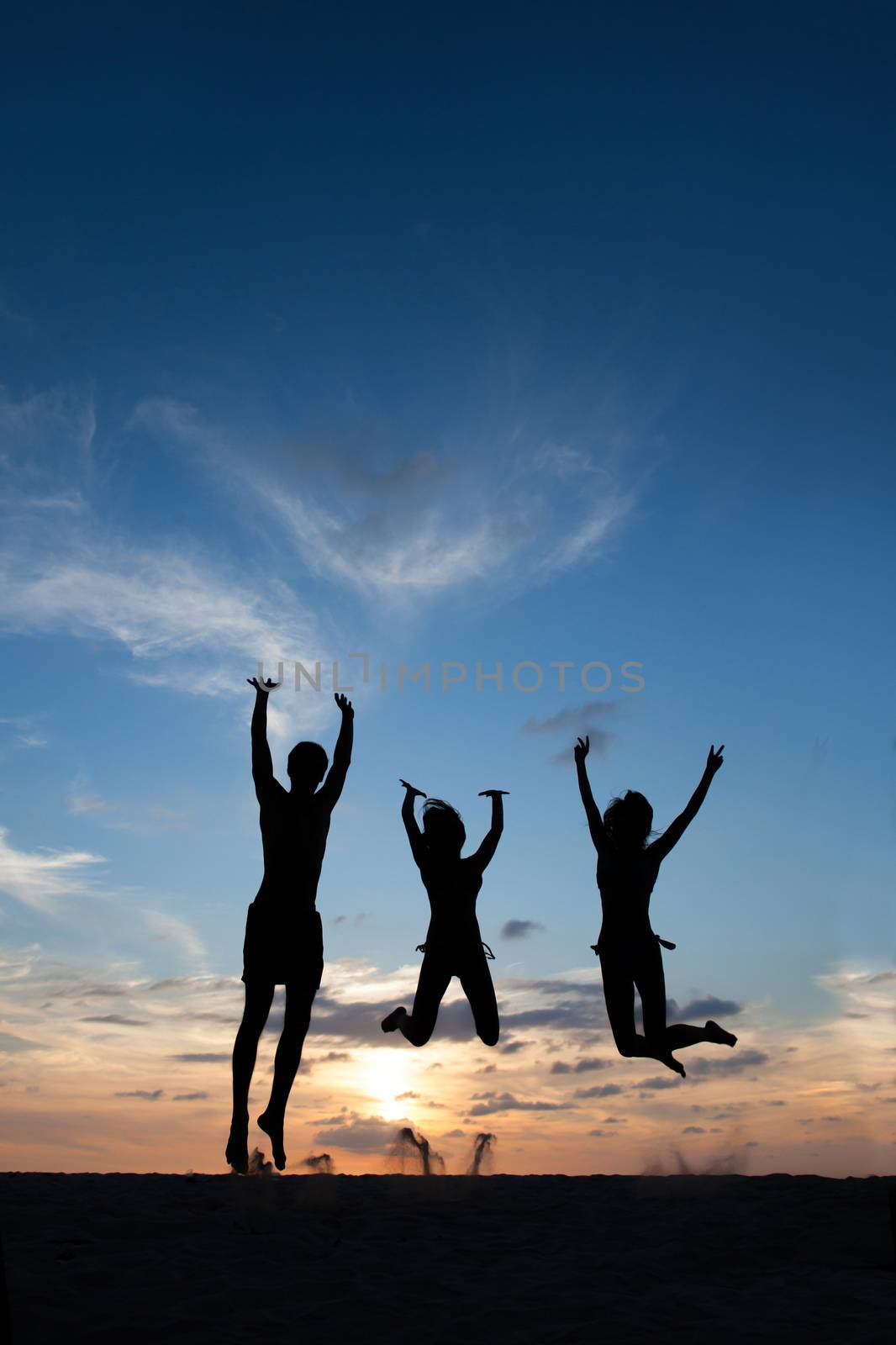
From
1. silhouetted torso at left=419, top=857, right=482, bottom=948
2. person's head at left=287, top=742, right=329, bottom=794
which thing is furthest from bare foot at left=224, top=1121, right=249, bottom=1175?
person's head at left=287, top=742, right=329, bottom=794

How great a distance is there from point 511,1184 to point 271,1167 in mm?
2593

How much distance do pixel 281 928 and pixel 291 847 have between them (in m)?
0.57

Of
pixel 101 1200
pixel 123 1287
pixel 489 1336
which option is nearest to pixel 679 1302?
pixel 489 1336

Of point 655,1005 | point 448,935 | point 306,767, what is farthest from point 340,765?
point 655,1005

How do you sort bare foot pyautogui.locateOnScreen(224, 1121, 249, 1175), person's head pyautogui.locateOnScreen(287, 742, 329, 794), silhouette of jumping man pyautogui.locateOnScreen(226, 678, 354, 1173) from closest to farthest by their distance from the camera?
1. bare foot pyautogui.locateOnScreen(224, 1121, 249, 1175)
2. silhouette of jumping man pyautogui.locateOnScreen(226, 678, 354, 1173)
3. person's head pyautogui.locateOnScreen(287, 742, 329, 794)

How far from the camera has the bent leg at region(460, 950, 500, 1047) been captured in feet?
26.9

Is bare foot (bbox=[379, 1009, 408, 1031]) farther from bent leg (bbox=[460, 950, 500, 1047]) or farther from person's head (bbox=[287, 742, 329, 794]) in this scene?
person's head (bbox=[287, 742, 329, 794])

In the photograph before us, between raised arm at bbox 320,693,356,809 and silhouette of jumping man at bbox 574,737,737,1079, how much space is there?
6.56ft

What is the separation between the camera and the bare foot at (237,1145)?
22.9 ft

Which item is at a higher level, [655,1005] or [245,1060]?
[655,1005]

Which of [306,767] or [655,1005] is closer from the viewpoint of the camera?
[306,767]

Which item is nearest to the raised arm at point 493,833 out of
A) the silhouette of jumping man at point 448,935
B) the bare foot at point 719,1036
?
the silhouette of jumping man at point 448,935

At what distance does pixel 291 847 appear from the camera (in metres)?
7.41

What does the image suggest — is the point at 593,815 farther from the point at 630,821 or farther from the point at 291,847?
the point at 291,847
